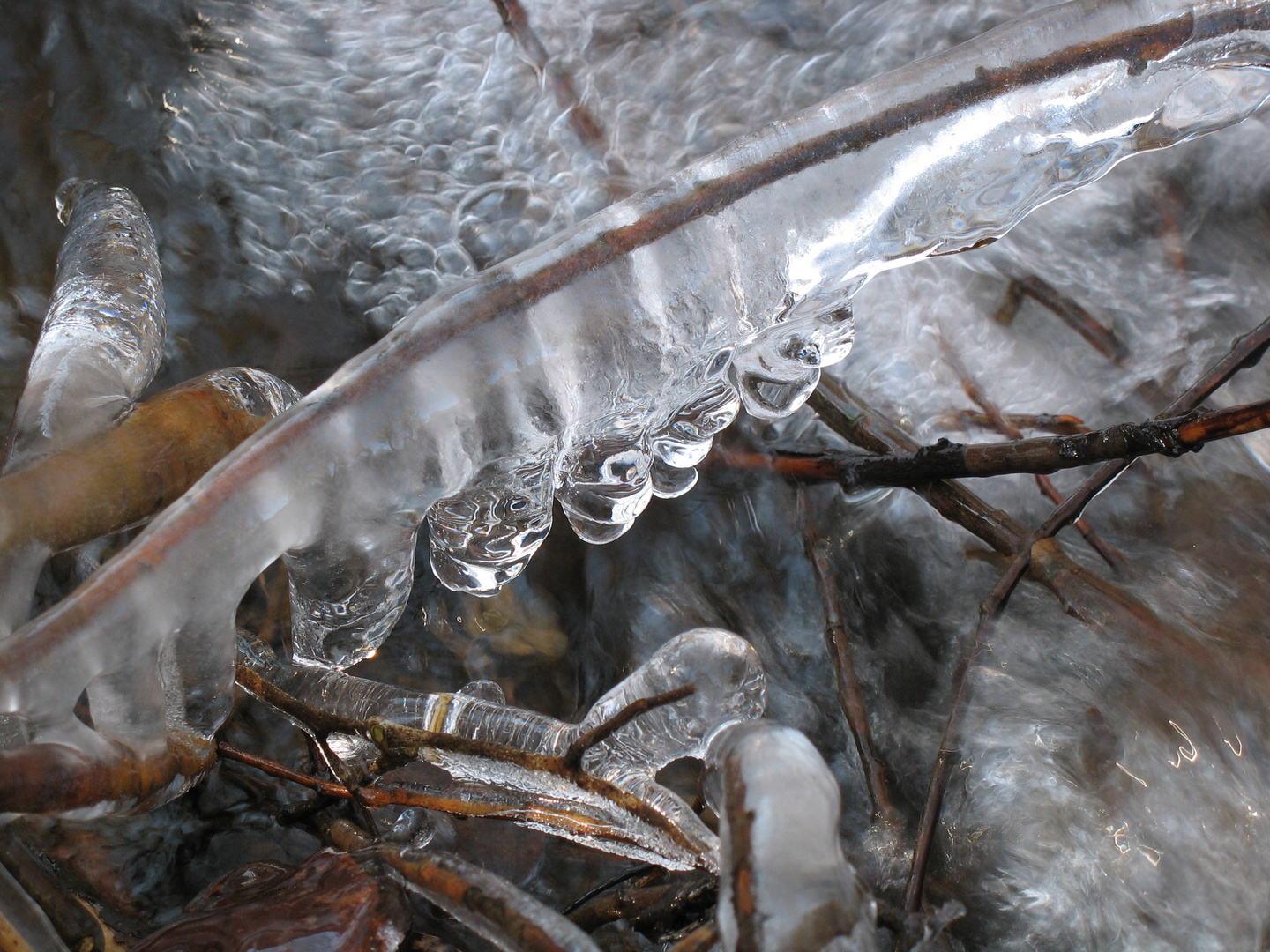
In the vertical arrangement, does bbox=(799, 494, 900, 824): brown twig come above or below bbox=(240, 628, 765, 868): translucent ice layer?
below

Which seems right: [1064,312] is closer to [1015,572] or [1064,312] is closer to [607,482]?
[1015,572]

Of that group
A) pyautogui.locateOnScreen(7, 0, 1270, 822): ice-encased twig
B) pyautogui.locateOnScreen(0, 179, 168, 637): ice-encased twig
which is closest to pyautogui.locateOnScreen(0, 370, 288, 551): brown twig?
pyautogui.locateOnScreen(0, 179, 168, 637): ice-encased twig

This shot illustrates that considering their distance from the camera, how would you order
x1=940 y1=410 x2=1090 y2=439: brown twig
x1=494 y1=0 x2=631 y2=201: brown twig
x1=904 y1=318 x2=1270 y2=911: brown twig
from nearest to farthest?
x1=904 y1=318 x2=1270 y2=911: brown twig, x1=940 y1=410 x2=1090 y2=439: brown twig, x1=494 y1=0 x2=631 y2=201: brown twig

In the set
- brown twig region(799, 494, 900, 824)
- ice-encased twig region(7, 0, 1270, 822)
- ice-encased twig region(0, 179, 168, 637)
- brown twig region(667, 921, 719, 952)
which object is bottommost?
brown twig region(799, 494, 900, 824)

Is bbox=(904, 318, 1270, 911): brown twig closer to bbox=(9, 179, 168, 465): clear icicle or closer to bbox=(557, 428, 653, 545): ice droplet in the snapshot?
bbox=(557, 428, 653, 545): ice droplet

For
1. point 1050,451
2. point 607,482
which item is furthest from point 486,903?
point 1050,451

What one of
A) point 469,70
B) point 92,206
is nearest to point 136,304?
point 92,206

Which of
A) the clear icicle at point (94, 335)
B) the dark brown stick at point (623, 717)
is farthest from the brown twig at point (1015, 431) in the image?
the clear icicle at point (94, 335)
